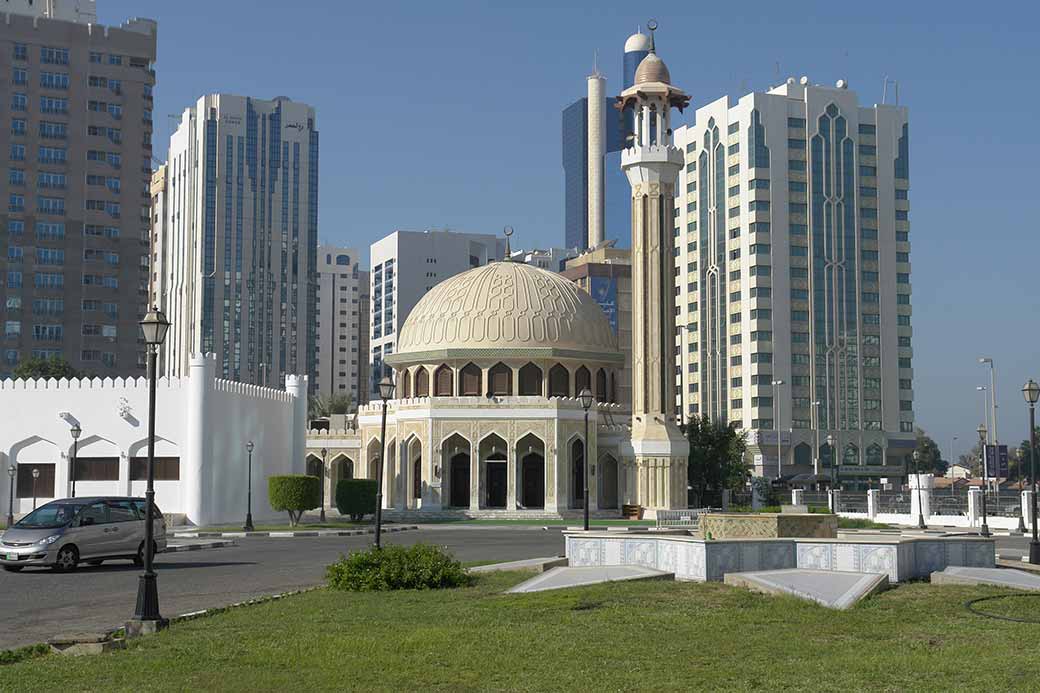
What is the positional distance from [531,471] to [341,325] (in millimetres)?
128352

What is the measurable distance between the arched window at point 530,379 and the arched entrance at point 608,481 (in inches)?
193

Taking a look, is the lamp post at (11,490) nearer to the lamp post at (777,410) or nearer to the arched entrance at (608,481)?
the arched entrance at (608,481)

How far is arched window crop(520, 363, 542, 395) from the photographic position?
216 ft

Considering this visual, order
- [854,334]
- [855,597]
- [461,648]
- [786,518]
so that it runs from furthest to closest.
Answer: [854,334] < [786,518] < [855,597] < [461,648]

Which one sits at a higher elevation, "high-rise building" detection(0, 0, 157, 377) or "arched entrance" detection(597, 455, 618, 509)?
"high-rise building" detection(0, 0, 157, 377)

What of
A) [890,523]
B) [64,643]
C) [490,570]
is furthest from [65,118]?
[64,643]

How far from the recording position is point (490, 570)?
861 inches

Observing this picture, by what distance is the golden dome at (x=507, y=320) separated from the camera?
6569cm

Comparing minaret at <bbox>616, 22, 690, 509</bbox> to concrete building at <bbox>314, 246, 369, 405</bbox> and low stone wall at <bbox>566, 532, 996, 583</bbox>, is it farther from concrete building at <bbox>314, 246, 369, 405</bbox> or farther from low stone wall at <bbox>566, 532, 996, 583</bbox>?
concrete building at <bbox>314, 246, 369, 405</bbox>

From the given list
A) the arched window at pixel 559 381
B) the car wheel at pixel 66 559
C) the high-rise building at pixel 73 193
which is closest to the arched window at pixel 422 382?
the arched window at pixel 559 381

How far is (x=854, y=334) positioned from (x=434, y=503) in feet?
201

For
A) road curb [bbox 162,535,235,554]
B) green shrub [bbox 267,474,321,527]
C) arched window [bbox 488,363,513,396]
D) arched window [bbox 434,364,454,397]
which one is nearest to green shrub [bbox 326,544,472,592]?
road curb [bbox 162,535,235,554]

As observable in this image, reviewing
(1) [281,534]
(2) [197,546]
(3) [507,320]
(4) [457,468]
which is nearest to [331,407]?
(4) [457,468]

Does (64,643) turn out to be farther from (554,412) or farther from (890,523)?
(554,412)
